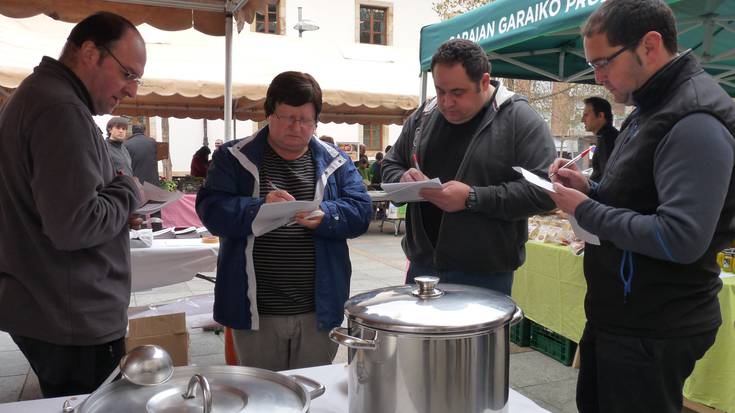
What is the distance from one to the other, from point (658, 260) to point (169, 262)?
9.06 feet

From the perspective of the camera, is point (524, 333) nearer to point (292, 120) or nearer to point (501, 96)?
point (501, 96)

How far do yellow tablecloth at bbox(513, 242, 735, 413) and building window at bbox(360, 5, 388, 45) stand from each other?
2041cm

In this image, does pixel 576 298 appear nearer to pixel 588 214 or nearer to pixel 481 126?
pixel 481 126

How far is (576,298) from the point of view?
3537 mm

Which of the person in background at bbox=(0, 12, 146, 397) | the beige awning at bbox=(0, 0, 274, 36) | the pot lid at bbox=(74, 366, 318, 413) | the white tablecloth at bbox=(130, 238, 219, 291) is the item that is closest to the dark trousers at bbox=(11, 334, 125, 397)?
the person in background at bbox=(0, 12, 146, 397)

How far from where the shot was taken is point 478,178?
191cm

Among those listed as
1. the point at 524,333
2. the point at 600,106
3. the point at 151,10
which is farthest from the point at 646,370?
the point at 600,106

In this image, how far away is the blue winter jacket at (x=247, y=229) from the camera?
182 centimetres

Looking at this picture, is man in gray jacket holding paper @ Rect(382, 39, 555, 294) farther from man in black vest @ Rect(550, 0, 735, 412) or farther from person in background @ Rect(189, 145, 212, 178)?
person in background @ Rect(189, 145, 212, 178)

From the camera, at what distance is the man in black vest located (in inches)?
48.9

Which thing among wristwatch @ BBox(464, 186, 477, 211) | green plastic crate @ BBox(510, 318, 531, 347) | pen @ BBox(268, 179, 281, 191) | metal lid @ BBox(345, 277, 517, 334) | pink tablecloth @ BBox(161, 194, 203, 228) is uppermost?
pen @ BBox(268, 179, 281, 191)

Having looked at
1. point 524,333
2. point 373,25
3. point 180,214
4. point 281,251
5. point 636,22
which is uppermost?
point 373,25

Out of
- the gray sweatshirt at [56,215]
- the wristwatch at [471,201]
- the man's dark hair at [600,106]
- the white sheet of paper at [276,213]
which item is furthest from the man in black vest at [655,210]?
the man's dark hair at [600,106]

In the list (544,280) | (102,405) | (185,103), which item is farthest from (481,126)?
(185,103)
